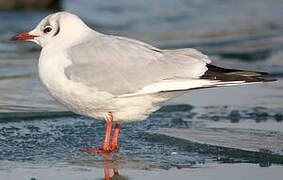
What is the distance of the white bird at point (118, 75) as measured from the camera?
470cm

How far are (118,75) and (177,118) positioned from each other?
1.43 metres

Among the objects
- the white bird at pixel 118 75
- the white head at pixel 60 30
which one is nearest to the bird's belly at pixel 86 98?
the white bird at pixel 118 75

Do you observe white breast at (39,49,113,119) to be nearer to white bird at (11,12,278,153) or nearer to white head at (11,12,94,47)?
white bird at (11,12,278,153)

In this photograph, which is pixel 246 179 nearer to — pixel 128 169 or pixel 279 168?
pixel 279 168

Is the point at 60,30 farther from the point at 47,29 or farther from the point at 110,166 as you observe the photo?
the point at 110,166

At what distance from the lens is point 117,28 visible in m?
12.5

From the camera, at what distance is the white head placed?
502 centimetres

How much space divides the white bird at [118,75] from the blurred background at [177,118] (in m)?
0.43

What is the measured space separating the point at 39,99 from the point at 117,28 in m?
5.97

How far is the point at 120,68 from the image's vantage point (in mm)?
4773

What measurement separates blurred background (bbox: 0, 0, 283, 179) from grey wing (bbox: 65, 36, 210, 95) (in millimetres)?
606

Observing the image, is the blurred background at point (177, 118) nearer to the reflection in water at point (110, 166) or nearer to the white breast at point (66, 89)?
the reflection in water at point (110, 166)

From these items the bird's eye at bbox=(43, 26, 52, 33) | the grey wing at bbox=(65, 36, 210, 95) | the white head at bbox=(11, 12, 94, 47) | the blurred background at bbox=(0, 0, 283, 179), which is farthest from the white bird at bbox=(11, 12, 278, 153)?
the blurred background at bbox=(0, 0, 283, 179)

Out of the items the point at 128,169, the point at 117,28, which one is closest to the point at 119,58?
the point at 128,169
